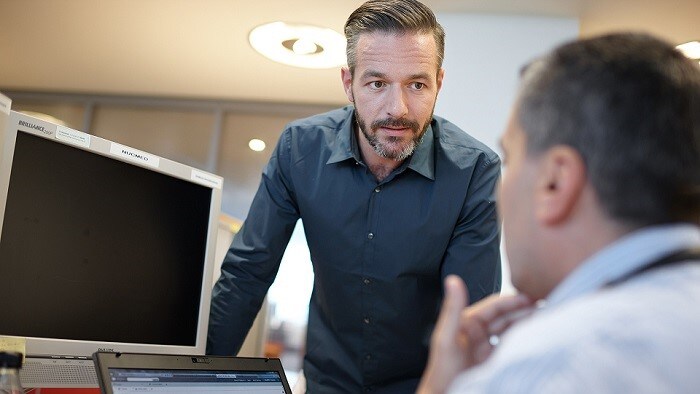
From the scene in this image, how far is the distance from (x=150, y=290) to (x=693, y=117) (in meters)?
1.05

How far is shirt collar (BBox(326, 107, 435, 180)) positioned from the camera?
1597 millimetres

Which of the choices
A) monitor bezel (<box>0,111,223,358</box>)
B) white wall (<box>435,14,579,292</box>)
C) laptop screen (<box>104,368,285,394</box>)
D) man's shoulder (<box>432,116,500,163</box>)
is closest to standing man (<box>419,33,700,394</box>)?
laptop screen (<box>104,368,285,394</box>)

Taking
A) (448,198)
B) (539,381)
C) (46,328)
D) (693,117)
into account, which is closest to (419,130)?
(448,198)

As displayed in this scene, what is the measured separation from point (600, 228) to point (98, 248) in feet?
3.12

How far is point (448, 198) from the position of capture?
158 centimetres

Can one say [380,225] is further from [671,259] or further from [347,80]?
[671,259]

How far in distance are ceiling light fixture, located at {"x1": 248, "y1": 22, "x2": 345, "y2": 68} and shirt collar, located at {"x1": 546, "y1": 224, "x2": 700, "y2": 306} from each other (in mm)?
3252

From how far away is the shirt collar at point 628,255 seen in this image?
586mm

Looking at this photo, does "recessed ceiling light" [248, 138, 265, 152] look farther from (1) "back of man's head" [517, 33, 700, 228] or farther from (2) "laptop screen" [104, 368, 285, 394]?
(1) "back of man's head" [517, 33, 700, 228]

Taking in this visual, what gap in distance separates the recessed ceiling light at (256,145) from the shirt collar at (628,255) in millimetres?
4646

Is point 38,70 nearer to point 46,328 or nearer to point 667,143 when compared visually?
point 46,328

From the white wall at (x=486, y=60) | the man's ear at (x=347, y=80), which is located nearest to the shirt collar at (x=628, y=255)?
the man's ear at (x=347, y=80)

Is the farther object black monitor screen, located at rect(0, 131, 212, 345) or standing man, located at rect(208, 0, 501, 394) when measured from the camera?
standing man, located at rect(208, 0, 501, 394)

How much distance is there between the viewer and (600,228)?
64 cm
